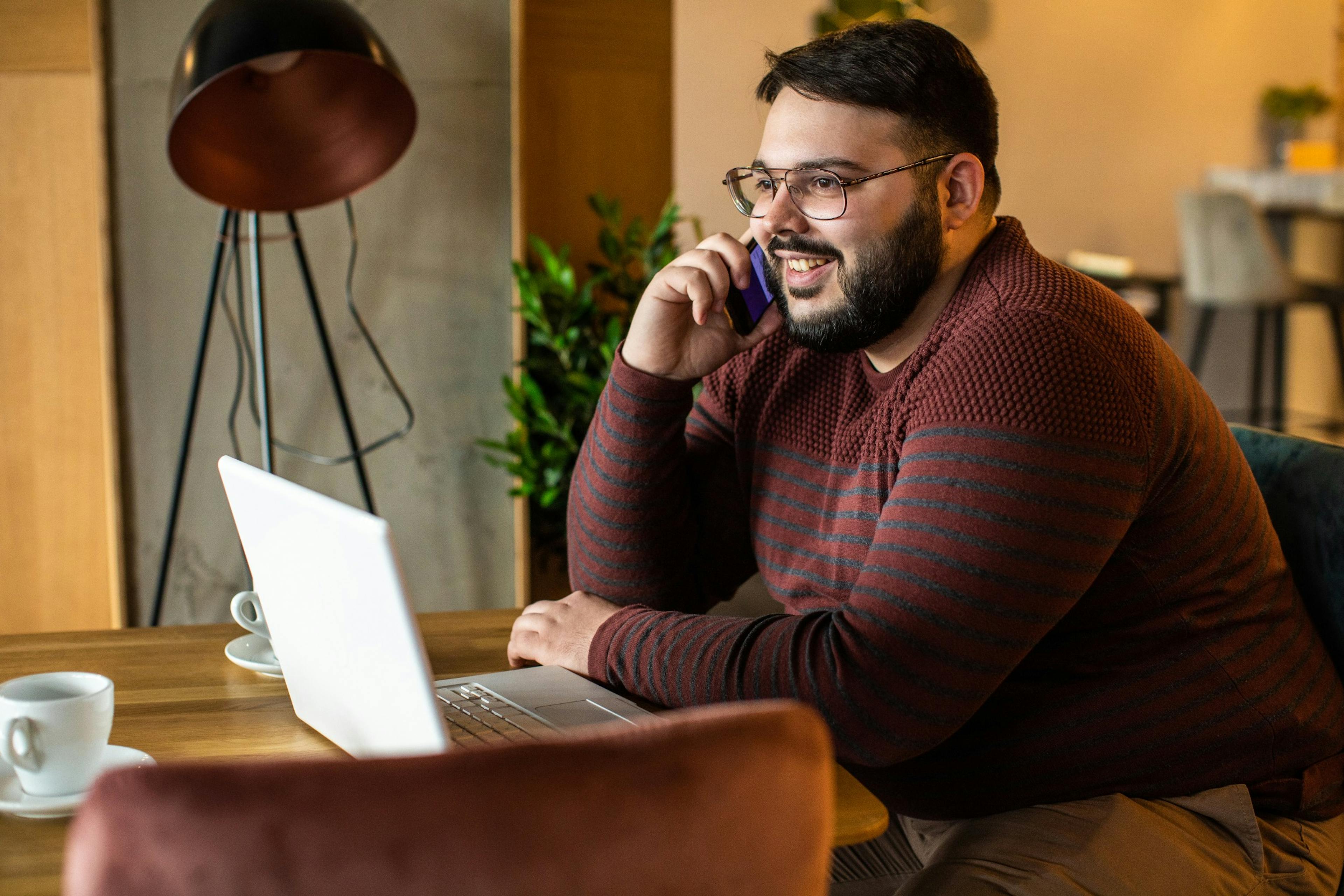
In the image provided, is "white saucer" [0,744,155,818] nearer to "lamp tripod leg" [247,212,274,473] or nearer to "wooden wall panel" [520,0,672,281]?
"lamp tripod leg" [247,212,274,473]

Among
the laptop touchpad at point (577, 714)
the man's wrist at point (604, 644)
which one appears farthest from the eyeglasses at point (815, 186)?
the laptop touchpad at point (577, 714)

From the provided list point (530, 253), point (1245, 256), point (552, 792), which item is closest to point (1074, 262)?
point (1245, 256)

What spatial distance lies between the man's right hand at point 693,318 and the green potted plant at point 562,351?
42.2 inches

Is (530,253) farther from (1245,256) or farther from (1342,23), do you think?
(1342,23)

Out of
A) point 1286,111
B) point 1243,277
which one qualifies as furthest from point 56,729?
point 1286,111

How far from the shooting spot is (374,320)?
2863mm

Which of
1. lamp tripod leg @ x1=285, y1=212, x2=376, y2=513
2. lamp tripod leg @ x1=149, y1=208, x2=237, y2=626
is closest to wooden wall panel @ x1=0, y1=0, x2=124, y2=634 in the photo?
lamp tripod leg @ x1=149, y1=208, x2=237, y2=626

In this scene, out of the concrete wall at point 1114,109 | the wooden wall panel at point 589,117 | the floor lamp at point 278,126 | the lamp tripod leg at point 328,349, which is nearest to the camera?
the floor lamp at point 278,126

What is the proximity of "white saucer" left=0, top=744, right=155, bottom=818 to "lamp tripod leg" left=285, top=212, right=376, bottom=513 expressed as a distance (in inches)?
68.7

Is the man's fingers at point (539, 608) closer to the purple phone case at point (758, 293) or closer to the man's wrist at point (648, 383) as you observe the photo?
the man's wrist at point (648, 383)

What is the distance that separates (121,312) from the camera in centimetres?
274

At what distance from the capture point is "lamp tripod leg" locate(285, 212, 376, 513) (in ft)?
8.58

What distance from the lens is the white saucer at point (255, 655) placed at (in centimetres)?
119

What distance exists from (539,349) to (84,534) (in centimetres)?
120
